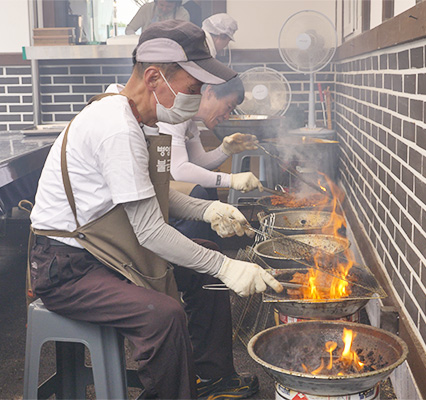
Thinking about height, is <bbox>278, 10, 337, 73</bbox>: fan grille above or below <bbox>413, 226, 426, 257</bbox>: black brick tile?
above

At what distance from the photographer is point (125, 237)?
8.50 feet

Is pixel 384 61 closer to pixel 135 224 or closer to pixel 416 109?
pixel 416 109

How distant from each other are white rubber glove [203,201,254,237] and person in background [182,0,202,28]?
15.7ft

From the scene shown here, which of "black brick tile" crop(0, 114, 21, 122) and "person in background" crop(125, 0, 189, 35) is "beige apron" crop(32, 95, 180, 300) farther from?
"black brick tile" crop(0, 114, 21, 122)

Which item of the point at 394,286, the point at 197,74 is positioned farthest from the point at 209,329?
the point at 197,74

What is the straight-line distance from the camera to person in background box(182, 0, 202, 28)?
7.46 metres

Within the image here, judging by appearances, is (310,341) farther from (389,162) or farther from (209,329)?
(389,162)

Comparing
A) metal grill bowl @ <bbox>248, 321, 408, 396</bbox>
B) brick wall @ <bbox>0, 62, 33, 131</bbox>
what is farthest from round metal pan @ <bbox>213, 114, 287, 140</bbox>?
brick wall @ <bbox>0, 62, 33, 131</bbox>

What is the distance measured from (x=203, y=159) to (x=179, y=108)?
2.15 meters

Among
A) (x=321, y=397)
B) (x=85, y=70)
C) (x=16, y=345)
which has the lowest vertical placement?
(x=16, y=345)

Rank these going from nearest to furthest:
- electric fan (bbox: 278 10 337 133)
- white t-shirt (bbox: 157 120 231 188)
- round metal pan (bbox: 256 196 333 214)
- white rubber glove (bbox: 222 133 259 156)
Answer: round metal pan (bbox: 256 196 333 214) < white t-shirt (bbox: 157 120 231 188) < white rubber glove (bbox: 222 133 259 156) < electric fan (bbox: 278 10 337 133)

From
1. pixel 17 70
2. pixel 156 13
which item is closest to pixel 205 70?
pixel 156 13

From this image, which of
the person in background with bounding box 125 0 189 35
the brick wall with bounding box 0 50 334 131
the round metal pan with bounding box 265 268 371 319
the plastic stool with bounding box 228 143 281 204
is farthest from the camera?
the brick wall with bounding box 0 50 334 131

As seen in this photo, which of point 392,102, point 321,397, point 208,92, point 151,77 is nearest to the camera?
point 321,397
